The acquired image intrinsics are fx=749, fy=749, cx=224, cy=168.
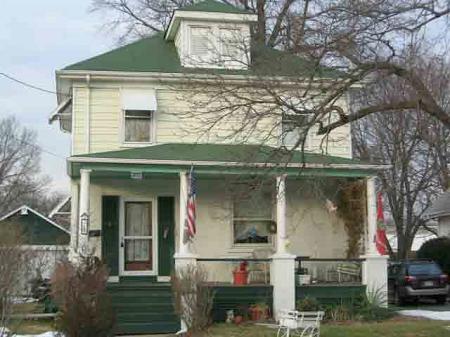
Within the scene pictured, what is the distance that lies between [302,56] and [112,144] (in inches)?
329

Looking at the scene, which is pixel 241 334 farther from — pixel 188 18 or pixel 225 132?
pixel 188 18

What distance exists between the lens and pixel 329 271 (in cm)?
2019

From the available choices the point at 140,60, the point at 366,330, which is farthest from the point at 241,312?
the point at 140,60

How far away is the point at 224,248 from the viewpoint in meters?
20.4

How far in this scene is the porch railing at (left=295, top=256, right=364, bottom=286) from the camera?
19234 mm

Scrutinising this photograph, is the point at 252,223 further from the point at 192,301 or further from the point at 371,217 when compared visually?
the point at 192,301

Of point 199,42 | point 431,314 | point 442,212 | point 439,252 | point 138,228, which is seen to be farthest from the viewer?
point 442,212

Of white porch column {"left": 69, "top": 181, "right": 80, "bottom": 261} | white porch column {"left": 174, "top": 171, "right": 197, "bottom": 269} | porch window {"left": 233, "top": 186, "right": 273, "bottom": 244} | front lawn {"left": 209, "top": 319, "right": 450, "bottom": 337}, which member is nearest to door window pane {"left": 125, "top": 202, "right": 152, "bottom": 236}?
white porch column {"left": 69, "top": 181, "right": 80, "bottom": 261}

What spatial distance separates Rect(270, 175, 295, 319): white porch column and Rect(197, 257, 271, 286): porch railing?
439mm

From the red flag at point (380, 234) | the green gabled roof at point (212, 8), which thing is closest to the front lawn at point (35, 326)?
the red flag at point (380, 234)

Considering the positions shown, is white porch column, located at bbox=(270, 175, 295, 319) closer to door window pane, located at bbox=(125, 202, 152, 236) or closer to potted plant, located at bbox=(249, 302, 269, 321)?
potted plant, located at bbox=(249, 302, 269, 321)

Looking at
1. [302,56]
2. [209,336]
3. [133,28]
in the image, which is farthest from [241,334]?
[133,28]

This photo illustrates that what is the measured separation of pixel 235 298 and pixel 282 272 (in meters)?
1.31

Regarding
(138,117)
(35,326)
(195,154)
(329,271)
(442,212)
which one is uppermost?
(138,117)
